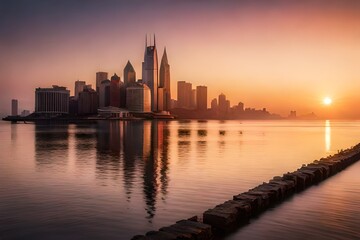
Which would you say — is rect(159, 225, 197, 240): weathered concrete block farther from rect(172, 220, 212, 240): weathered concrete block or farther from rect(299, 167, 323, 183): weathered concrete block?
rect(299, 167, 323, 183): weathered concrete block

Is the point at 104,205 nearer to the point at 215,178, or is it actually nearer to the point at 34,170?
the point at 215,178

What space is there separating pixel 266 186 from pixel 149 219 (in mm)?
9548

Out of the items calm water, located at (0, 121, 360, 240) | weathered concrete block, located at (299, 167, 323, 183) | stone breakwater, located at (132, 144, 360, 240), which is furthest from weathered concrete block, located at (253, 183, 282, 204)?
weathered concrete block, located at (299, 167, 323, 183)

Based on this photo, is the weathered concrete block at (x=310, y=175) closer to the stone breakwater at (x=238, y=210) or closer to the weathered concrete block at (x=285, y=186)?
the stone breakwater at (x=238, y=210)

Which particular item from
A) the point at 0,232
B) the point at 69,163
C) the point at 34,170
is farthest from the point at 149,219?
the point at 69,163

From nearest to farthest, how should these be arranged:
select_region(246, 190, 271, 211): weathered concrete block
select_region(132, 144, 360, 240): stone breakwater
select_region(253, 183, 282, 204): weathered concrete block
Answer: select_region(132, 144, 360, 240): stone breakwater, select_region(246, 190, 271, 211): weathered concrete block, select_region(253, 183, 282, 204): weathered concrete block

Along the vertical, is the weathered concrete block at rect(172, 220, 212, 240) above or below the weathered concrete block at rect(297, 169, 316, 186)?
above

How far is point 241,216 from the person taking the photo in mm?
19484

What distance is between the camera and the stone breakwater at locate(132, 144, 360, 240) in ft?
49.1

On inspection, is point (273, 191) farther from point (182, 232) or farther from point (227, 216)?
point (182, 232)

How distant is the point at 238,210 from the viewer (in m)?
19.3

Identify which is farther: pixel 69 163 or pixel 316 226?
pixel 69 163

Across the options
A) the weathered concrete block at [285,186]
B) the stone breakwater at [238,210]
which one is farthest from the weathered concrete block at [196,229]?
the weathered concrete block at [285,186]

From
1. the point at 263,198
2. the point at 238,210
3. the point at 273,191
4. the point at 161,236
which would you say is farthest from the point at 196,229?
the point at 273,191
